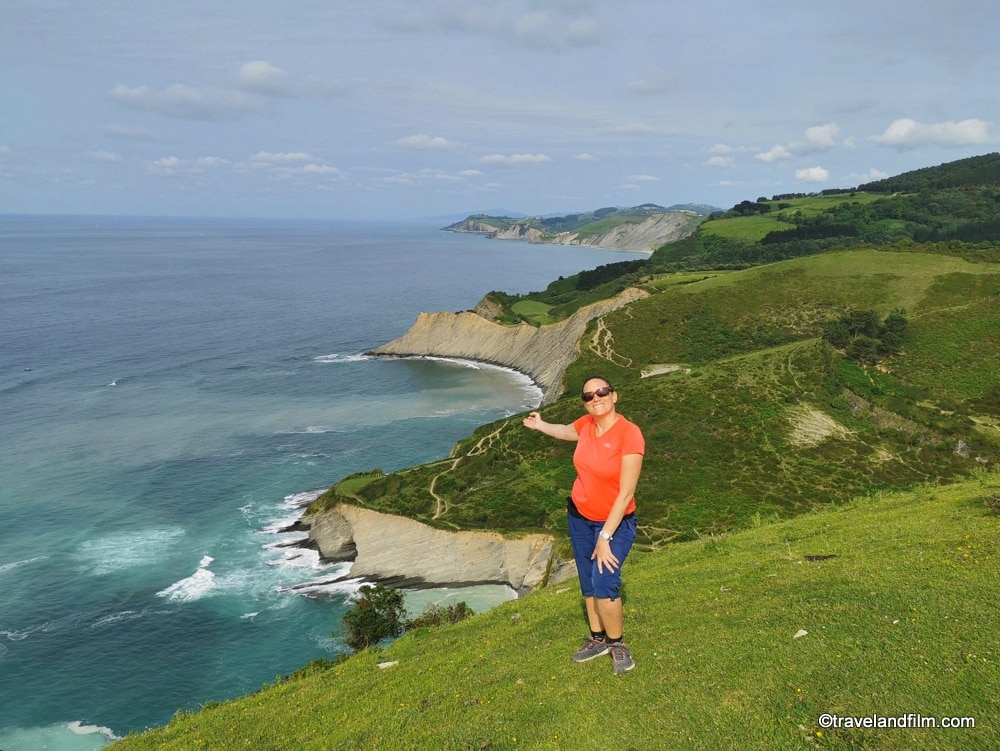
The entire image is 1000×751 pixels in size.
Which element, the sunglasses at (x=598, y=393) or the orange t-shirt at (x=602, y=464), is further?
the sunglasses at (x=598, y=393)

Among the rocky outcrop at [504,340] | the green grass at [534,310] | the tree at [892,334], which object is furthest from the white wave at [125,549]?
the green grass at [534,310]

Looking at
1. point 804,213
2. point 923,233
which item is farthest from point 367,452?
point 804,213

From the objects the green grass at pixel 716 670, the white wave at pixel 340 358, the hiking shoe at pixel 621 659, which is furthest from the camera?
the white wave at pixel 340 358

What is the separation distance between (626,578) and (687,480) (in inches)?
1172

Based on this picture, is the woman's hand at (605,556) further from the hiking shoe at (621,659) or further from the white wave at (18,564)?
the white wave at (18,564)

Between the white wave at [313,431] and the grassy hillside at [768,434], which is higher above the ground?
the grassy hillside at [768,434]

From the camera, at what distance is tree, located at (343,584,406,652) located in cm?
3300

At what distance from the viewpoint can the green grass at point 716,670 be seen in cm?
821

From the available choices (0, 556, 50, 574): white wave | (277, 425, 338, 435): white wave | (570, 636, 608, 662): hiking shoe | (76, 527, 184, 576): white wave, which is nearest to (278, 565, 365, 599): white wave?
(76, 527, 184, 576): white wave

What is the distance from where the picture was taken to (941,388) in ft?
196

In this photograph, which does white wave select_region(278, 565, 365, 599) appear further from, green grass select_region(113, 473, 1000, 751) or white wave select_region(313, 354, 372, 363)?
white wave select_region(313, 354, 372, 363)

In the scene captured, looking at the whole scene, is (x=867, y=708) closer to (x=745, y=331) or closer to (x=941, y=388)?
(x=941, y=388)

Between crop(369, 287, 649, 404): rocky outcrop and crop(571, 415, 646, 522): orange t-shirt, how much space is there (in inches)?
3546

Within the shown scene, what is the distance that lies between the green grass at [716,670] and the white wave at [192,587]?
105ft
